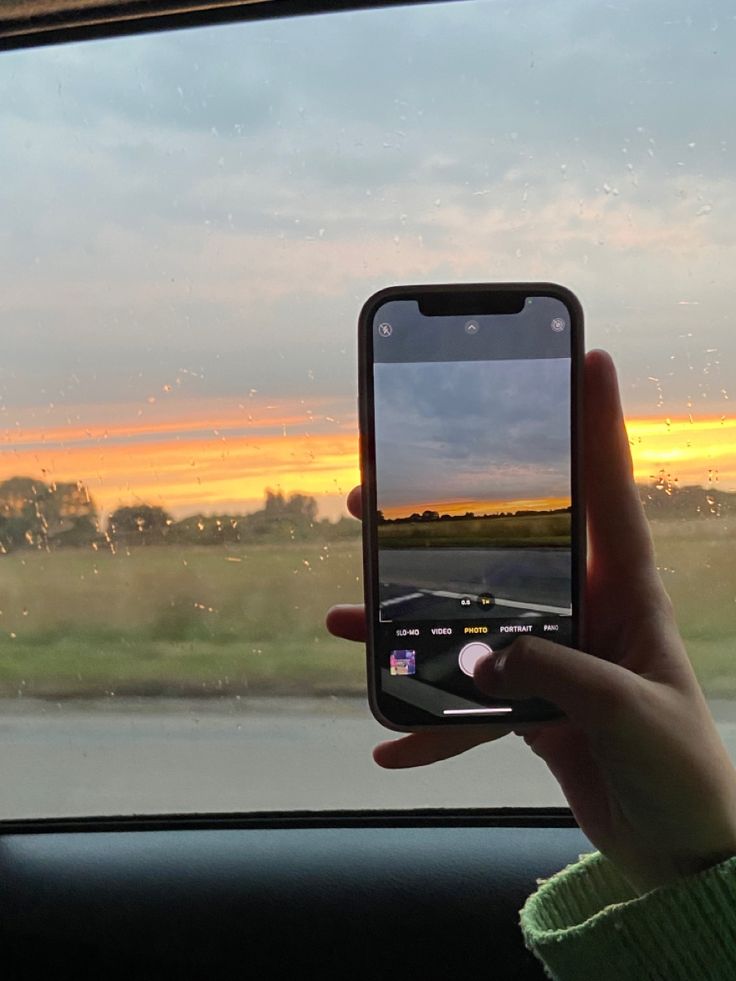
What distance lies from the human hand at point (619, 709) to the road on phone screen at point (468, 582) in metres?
0.04

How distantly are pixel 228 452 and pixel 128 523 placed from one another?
0.18m

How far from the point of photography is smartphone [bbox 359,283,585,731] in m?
0.96

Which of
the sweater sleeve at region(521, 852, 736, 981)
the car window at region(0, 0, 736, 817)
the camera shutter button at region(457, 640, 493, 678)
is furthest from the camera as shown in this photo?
the car window at region(0, 0, 736, 817)

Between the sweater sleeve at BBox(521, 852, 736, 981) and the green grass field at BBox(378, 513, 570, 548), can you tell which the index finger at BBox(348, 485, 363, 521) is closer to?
the green grass field at BBox(378, 513, 570, 548)

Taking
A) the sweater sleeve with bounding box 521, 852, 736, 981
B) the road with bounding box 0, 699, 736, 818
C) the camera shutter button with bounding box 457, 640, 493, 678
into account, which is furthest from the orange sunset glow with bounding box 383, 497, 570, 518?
the road with bounding box 0, 699, 736, 818

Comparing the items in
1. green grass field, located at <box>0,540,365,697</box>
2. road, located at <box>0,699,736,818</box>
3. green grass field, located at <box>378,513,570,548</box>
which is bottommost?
road, located at <box>0,699,736,818</box>

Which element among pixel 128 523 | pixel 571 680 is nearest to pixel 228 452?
pixel 128 523

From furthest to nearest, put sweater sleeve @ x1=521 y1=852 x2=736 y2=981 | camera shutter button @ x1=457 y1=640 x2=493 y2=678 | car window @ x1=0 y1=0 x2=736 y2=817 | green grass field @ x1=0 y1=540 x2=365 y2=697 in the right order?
green grass field @ x1=0 y1=540 x2=365 y2=697
car window @ x1=0 y1=0 x2=736 y2=817
camera shutter button @ x1=457 y1=640 x2=493 y2=678
sweater sleeve @ x1=521 y1=852 x2=736 y2=981

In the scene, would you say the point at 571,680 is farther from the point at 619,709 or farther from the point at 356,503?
the point at 356,503

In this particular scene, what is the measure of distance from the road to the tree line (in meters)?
0.25

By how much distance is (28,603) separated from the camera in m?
1.51

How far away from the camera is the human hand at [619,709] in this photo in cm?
80

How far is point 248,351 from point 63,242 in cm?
30

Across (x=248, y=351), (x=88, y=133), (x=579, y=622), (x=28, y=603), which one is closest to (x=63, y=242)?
(x=88, y=133)
